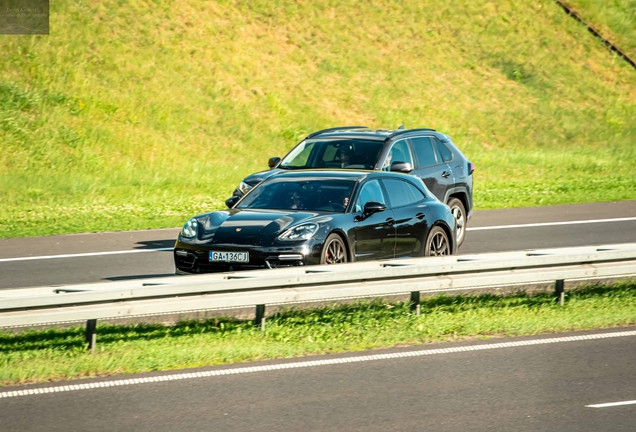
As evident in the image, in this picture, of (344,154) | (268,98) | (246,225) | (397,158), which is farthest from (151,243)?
(268,98)

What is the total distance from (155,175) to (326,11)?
568 inches

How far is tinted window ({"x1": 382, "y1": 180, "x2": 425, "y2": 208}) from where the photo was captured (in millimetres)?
13125

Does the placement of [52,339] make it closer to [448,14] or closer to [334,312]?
[334,312]

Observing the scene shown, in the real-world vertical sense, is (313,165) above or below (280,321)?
above

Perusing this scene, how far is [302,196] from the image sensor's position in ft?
41.3

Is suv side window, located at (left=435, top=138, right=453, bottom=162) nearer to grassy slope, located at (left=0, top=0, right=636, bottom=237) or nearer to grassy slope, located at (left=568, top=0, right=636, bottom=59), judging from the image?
grassy slope, located at (left=0, top=0, right=636, bottom=237)

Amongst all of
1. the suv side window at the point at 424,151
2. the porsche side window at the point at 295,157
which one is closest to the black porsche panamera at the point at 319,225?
the suv side window at the point at 424,151

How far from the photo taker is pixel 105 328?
992cm

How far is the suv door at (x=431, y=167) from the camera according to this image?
53.8 ft

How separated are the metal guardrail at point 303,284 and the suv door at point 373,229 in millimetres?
1514

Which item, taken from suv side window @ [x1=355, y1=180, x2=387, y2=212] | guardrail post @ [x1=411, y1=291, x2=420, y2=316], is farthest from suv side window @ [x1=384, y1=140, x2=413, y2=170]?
guardrail post @ [x1=411, y1=291, x2=420, y2=316]

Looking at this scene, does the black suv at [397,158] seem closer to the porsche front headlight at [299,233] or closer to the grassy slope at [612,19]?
the porsche front headlight at [299,233]

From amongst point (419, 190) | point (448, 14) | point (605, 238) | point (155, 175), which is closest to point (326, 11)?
point (448, 14)

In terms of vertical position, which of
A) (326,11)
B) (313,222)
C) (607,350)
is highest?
(326,11)
